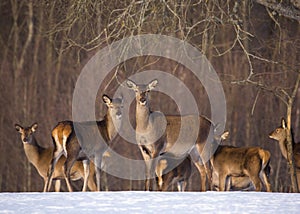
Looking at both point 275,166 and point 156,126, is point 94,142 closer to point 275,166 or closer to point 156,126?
point 156,126

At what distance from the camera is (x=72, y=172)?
51.0ft

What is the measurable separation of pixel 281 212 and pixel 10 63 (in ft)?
52.9

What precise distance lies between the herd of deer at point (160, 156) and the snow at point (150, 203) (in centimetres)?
332

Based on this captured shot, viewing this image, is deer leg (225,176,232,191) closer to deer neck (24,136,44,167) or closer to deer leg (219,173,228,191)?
deer leg (219,173,228,191)

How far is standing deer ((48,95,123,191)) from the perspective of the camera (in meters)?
14.0

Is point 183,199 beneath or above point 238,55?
beneath

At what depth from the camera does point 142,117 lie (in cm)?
1384

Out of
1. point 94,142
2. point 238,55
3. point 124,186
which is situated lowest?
point 124,186

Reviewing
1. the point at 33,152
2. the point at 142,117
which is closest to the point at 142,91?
the point at 142,117

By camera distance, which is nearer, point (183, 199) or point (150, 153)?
point (183, 199)

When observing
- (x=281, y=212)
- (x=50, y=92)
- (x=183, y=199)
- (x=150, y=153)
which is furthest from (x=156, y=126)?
(x=50, y=92)

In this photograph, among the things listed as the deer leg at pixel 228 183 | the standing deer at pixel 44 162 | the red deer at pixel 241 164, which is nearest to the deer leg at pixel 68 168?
the standing deer at pixel 44 162

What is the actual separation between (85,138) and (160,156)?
1181mm

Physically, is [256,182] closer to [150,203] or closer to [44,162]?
[44,162]
